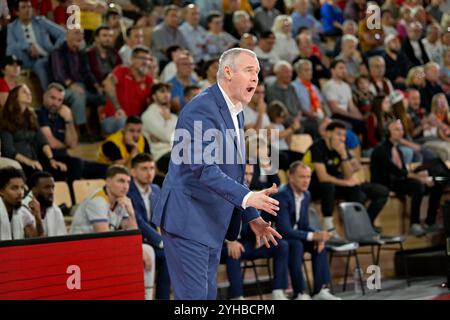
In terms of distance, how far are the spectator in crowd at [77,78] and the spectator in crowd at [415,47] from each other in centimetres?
595

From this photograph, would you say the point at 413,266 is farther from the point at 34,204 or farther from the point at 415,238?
the point at 34,204

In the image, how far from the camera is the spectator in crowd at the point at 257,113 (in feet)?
33.8

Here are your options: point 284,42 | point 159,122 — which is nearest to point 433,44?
point 284,42

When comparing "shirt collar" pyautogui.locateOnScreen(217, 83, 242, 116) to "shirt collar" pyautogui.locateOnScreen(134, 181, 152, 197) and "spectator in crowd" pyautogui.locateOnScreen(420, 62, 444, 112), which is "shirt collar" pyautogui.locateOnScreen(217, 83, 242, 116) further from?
"spectator in crowd" pyautogui.locateOnScreen(420, 62, 444, 112)

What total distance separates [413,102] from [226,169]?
8234 millimetres

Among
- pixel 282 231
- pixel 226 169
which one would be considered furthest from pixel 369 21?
pixel 226 169

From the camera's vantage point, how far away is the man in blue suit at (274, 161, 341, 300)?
27.3ft

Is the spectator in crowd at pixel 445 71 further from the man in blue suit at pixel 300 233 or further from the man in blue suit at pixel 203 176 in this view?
the man in blue suit at pixel 203 176

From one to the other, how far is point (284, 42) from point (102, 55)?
3.26 metres

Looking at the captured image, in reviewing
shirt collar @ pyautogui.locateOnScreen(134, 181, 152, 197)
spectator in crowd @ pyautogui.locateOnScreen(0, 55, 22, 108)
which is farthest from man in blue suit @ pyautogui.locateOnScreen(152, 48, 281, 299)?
spectator in crowd @ pyautogui.locateOnScreen(0, 55, 22, 108)

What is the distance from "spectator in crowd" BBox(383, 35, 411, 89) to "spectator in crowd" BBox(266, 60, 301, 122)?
265 cm

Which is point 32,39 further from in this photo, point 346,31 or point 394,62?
point 394,62

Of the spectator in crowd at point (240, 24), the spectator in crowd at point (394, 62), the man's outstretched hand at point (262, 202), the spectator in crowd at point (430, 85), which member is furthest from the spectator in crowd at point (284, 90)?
the man's outstretched hand at point (262, 202)

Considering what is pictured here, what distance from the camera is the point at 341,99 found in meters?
12.0
